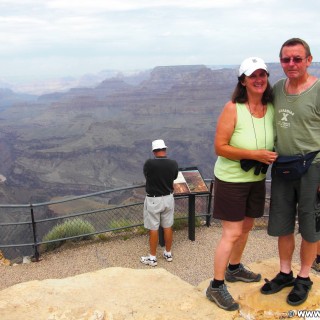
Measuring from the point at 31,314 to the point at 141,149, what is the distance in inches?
5167

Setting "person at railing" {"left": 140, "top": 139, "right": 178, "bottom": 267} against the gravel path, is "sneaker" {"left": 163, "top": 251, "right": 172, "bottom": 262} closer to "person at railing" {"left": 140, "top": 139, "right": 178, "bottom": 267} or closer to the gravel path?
the gravel path

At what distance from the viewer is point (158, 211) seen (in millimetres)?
5992

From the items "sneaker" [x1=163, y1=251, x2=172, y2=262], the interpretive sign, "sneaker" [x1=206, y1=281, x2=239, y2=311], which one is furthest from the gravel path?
"sneaker" [x1=206, y1=281, x2=239, y2=311]

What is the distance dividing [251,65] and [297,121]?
1.79 feet

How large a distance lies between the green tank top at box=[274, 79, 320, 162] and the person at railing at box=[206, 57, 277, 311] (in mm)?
86

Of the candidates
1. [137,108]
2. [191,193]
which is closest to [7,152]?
[137,108]

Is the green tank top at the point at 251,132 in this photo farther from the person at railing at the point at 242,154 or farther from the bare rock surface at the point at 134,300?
the bare rock surface at the point at 134,300

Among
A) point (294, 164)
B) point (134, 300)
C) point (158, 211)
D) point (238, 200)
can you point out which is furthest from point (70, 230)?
point (294, 164)

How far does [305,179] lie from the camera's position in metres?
3.25

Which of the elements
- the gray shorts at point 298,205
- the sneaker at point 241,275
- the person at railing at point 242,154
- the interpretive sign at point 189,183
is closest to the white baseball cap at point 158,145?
the interpretive sign at point 189,183

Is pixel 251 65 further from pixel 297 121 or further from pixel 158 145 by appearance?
pixel 158 145

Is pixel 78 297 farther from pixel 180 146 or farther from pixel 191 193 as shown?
pixel 180 146

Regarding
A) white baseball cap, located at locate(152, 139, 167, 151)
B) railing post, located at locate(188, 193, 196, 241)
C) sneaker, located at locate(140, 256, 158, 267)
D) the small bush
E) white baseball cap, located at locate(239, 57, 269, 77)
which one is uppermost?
white baseball cap, located at locate(239, 57, 269, 77)

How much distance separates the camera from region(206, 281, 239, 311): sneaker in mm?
3543
